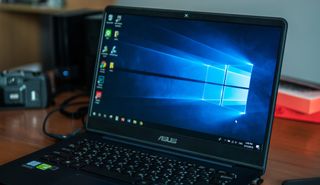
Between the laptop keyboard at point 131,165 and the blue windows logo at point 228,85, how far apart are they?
14 centimetres

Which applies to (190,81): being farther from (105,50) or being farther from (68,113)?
(68,113)

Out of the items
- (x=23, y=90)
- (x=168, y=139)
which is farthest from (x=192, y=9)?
(x=23, y=90)

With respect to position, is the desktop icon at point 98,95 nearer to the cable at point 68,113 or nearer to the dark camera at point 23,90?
the cable at point 68,113

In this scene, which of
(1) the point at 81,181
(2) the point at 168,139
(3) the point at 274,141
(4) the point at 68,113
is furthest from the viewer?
(4) the point at 68,113

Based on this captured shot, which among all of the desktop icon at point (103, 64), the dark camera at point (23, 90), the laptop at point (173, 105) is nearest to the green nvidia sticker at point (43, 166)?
the laptop at point (173, 105)

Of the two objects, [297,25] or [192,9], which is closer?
[297,25]

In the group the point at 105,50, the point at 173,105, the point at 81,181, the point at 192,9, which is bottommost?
the point at 81,181

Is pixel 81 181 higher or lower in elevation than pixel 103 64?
lower

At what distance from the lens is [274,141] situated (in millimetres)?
1012

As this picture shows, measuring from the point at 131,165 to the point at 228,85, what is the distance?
243mm

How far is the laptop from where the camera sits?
0.81 metres

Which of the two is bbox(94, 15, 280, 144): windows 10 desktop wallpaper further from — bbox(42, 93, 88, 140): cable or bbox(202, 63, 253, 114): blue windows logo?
bbox(42, 93, 88, 140): cable

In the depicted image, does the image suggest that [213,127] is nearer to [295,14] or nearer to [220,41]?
[220,41]

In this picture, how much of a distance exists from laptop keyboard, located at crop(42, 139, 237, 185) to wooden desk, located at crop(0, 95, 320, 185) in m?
0.11
